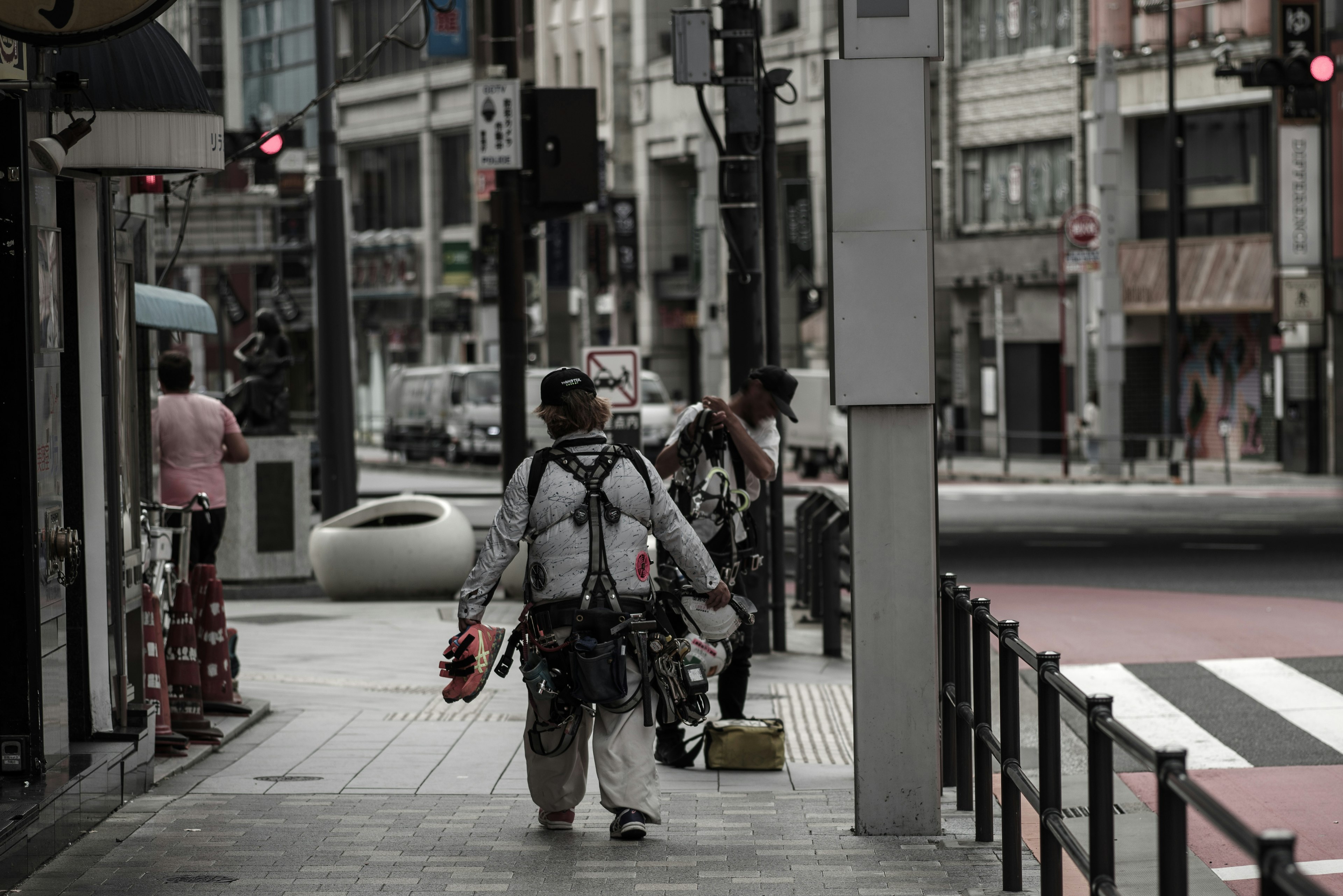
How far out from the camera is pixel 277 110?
242ft

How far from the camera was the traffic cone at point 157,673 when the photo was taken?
353 inches

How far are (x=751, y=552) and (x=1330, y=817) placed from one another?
8.92ft

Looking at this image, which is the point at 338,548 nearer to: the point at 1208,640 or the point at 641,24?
the point at 1208,640

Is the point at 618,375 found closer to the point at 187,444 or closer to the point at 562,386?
the point at 187,444

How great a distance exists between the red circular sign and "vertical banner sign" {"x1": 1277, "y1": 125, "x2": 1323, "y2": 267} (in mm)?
3499

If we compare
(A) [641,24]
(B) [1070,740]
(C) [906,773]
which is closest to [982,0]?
(A) [641,24]

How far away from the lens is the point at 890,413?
7.31 meters

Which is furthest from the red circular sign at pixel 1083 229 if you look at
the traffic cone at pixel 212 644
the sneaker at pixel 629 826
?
the sneaker at pixel 629 826

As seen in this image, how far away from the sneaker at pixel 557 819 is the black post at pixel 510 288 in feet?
28.0

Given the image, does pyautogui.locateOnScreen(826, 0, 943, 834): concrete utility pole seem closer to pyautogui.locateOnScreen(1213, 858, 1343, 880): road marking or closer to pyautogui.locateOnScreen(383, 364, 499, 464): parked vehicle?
pyautogui.locateOnScreen(1213, 858, 1343, 880): road marking

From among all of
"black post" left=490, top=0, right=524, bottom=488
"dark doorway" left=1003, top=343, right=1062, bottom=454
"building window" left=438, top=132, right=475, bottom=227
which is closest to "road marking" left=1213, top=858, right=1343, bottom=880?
"black post" left=490, top=0, right=524, bottom=488

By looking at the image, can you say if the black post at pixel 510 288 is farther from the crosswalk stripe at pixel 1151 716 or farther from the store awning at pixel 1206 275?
the store awning at pixel 1206 275

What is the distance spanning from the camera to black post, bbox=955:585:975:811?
7.23 meters

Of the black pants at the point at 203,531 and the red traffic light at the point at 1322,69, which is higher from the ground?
the red traffic light at the point at 1322,69
